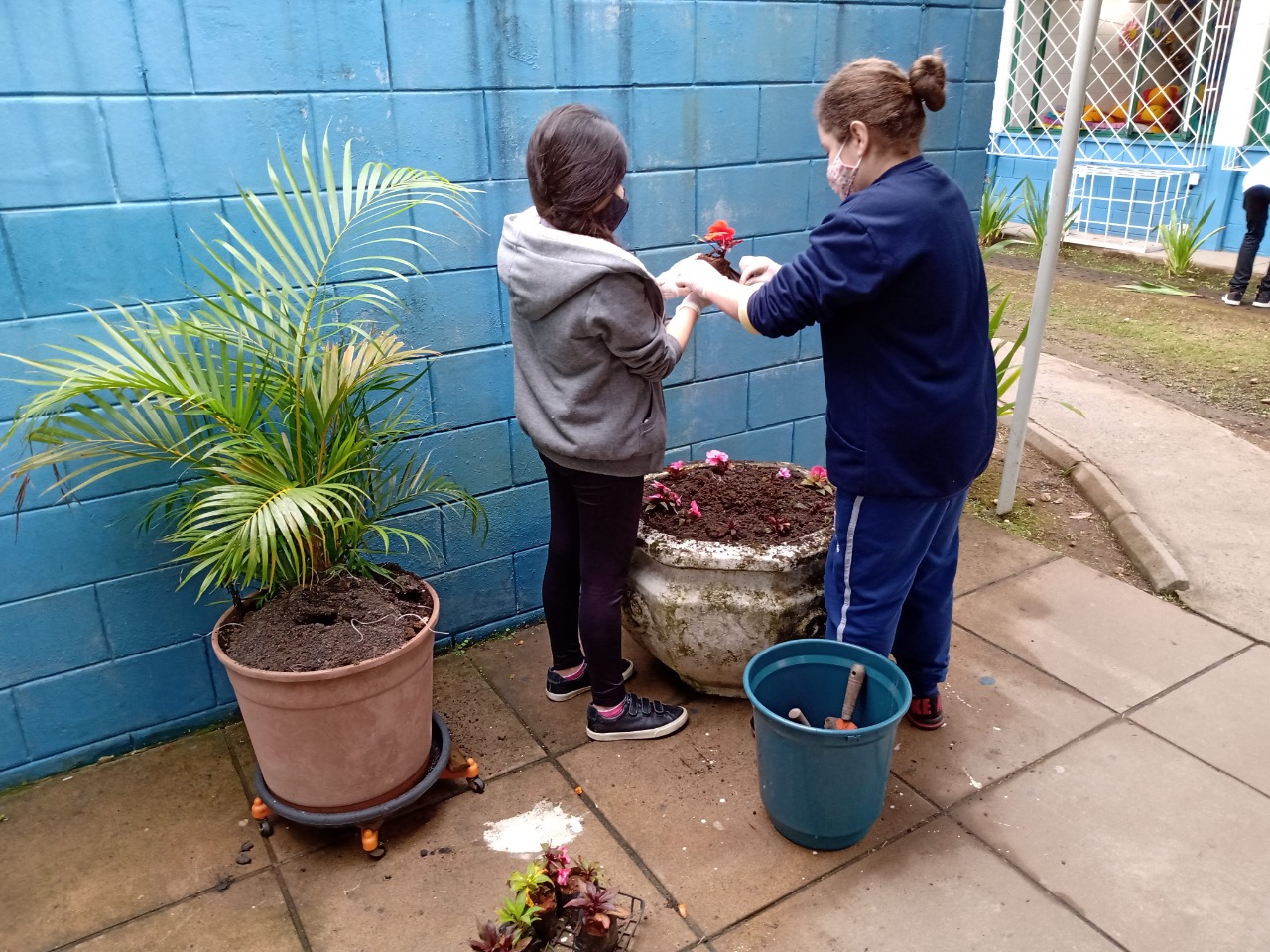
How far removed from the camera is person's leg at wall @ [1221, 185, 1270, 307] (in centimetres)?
738

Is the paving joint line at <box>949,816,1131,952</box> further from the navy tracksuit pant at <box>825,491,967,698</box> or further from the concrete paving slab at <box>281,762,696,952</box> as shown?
the concrete paving slab at <box>281,762,696,952</box>

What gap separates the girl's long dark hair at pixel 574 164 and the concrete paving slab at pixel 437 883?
1.49 m

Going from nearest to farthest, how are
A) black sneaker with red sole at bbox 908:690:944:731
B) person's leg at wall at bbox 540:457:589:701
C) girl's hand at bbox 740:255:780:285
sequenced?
→ 1. girl's hand at bbox 740:255:780:285
2. person's leg at wall at bbox 540:457:589:701
3. black sneaker with red sole at bbox 908:690:944:731

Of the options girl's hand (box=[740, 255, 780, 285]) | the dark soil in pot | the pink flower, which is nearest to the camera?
the dark soil in pot

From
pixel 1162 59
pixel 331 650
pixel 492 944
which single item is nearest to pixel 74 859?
pixel 331 650

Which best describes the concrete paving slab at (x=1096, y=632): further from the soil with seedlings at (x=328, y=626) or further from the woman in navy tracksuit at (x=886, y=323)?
the soil with seedlings at (x=328, y=626)

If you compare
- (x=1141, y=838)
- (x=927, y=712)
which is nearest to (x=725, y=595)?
(x=927, y=712)

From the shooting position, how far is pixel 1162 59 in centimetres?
1028

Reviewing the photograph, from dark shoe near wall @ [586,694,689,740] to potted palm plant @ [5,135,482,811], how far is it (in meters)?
0.51

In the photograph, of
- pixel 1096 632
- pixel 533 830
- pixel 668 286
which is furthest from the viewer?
pixel 1096 632

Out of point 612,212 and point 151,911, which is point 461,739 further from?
point 612,212

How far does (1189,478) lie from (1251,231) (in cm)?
435

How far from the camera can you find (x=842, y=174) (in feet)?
7.06

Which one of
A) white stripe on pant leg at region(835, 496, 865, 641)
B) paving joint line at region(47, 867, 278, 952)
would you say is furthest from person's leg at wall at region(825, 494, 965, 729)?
paving joint line at region(47, 867, 278, 952)
